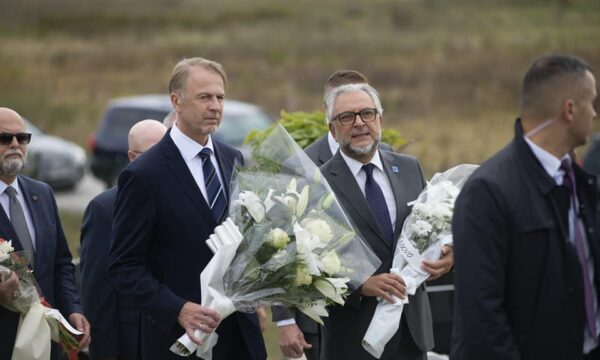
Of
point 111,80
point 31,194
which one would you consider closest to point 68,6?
point 111,80

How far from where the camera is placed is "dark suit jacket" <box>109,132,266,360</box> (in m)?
5.82

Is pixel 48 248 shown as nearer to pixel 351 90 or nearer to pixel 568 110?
pixel 351 90

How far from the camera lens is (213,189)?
605 cm

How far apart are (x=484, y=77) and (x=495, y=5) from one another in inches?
763

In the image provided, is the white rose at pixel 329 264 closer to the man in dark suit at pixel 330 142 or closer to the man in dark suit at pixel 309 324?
the man in dark suit at pixel 309 324

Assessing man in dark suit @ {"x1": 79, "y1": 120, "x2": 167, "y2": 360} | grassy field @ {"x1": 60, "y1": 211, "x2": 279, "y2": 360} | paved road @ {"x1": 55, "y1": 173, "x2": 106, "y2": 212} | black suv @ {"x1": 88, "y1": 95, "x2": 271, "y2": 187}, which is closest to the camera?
man in dark suit @ {"x1": 79, "y1": 120, "x2": 167, "y2": 360}

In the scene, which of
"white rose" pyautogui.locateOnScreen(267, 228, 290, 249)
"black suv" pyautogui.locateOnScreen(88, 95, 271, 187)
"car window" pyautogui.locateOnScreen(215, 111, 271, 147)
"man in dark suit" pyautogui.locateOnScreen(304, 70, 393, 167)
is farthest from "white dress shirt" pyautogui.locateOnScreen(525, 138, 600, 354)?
"black suv" pyautogui.locateOnScreen(88, 95, 271, 187)

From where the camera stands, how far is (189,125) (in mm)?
6020

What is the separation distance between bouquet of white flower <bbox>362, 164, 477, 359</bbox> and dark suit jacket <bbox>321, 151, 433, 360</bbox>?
0.36ft

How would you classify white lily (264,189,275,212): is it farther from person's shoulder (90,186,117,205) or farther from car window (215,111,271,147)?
car window (215,111,271,147)

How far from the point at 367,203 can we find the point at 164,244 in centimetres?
122

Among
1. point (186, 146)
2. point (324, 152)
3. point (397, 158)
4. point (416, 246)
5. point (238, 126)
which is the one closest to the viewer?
point (186, 146)

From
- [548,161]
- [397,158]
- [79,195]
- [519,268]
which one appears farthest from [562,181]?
[79,195]

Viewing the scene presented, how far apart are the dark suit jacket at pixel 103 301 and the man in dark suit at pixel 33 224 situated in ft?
0.80
